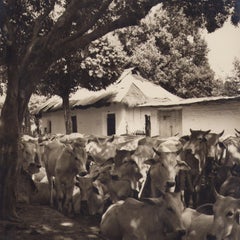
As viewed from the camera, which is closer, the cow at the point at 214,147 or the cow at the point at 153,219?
the cow at the point at 153,219

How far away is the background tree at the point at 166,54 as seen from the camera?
1580 inches

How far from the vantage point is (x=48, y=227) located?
30.7ft

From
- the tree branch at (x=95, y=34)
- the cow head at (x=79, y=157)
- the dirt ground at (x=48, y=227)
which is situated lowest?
the dirt ground at (x=48, y=227)

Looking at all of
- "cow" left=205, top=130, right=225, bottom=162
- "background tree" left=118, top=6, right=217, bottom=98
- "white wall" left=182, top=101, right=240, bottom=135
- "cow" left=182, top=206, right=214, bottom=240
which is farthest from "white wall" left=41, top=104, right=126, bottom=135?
"cow" left=182, top=206, right=214, bottom=240

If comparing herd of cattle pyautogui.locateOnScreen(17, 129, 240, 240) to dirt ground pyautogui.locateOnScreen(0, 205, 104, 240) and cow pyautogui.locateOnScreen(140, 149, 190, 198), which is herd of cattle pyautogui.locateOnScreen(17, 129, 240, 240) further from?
dirt ground pyautogui.locateOnScreen(0, 205, 104, 240)

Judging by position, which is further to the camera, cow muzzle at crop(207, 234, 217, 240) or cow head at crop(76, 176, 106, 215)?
cow head at crop(76, 176, 106, 215)

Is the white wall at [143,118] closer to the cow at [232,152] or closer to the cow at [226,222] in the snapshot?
the cow at [232,152]

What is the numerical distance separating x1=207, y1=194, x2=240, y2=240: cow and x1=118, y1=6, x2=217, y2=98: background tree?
1309 inches

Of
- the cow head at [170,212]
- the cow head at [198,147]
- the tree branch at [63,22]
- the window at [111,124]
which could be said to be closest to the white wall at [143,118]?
the window at [111,124]

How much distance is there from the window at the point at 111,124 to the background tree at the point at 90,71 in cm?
276

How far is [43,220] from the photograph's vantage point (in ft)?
32.5

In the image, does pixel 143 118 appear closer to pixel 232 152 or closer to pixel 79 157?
pixel 232 152

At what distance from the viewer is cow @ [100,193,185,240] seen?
758 cm

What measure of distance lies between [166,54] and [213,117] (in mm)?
18443
